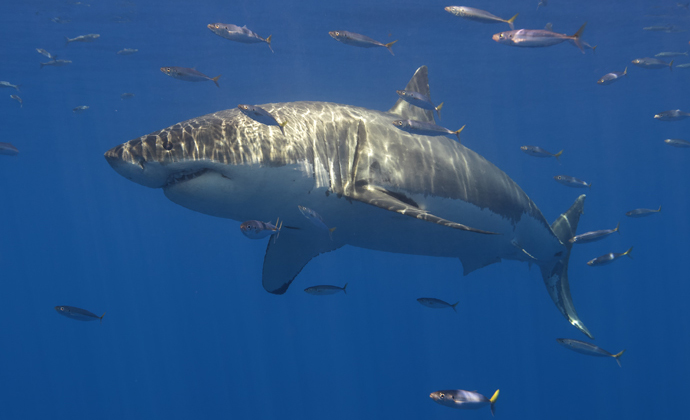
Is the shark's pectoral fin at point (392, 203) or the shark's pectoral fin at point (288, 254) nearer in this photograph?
the shark's pectoral fin at point (392, 203)

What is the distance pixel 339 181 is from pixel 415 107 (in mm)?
2436

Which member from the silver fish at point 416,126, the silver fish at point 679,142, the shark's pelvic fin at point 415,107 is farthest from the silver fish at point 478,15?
the silver fish at point 679,142

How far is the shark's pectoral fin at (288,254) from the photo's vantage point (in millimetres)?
5340

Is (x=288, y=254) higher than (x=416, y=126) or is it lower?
lower

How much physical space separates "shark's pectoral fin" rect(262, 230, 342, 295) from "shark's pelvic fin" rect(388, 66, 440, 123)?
6.83ft


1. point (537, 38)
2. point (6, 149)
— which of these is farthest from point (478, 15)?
point (6, 149)

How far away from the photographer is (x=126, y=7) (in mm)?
16594

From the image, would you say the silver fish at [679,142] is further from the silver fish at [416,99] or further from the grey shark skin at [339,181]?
the silver fish at [416,99]

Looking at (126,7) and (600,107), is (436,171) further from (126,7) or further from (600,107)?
(600,107)

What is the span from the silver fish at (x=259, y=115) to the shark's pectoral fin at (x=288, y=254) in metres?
1.58

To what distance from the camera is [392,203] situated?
13.1 feet

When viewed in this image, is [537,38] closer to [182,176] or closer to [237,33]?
[237,33]

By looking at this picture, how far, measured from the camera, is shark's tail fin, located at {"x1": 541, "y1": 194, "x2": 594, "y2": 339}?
7297 mm

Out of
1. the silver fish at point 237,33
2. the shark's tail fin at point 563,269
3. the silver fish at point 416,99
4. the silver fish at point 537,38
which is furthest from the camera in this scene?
the shark's tail fin at point 563,269
